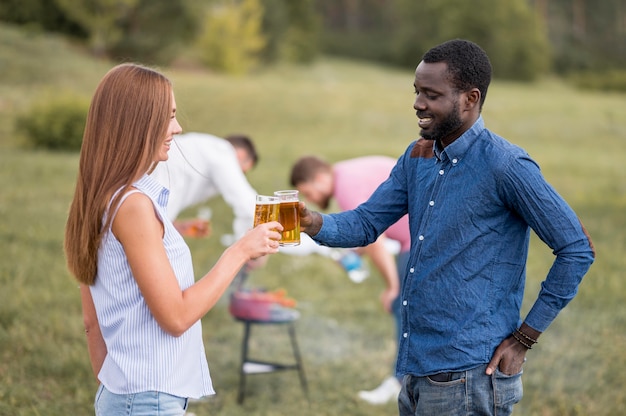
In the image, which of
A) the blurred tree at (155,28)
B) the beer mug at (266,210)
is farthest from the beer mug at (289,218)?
the blurred tree at (155,28)

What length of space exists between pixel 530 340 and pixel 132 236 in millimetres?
1419

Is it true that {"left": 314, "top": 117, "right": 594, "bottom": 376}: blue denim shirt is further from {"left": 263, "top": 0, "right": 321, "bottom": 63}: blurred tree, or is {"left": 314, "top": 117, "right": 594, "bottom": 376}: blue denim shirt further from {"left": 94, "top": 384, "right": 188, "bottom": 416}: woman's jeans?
{"left": 263, "top": 0, "right": 321, "bottom": 63}: blurred tree

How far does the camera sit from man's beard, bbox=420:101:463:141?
2.77 m

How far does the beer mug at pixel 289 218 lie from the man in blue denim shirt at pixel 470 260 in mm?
448

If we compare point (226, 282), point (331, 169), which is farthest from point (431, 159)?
point (331, 169)

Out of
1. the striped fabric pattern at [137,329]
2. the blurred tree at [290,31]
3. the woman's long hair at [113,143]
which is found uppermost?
the woman's long hair at [113,143]

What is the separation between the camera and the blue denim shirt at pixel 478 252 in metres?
2.65

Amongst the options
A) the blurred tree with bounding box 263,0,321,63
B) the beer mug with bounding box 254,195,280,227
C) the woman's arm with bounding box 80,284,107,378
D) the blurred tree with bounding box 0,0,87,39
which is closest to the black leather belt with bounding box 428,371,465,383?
the beer mug with bounding box 254,195,280,227

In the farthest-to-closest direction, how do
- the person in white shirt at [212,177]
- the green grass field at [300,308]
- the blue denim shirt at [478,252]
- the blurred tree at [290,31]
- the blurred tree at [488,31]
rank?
the blurred tree at [488,31] < the blurred tree at [290,31] < the green grass field at [300,308] < the person in white shirt at [212,177] < the blue denim shirt at [478,252]

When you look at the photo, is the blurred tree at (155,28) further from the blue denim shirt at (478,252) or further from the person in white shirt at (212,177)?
the blue denim shirt at (478,252)

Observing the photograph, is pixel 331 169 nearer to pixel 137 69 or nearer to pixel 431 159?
pixel 431 159

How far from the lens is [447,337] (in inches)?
110

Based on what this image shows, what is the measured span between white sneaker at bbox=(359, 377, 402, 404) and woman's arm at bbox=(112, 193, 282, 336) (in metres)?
3.80

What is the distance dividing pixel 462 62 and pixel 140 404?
158cm
